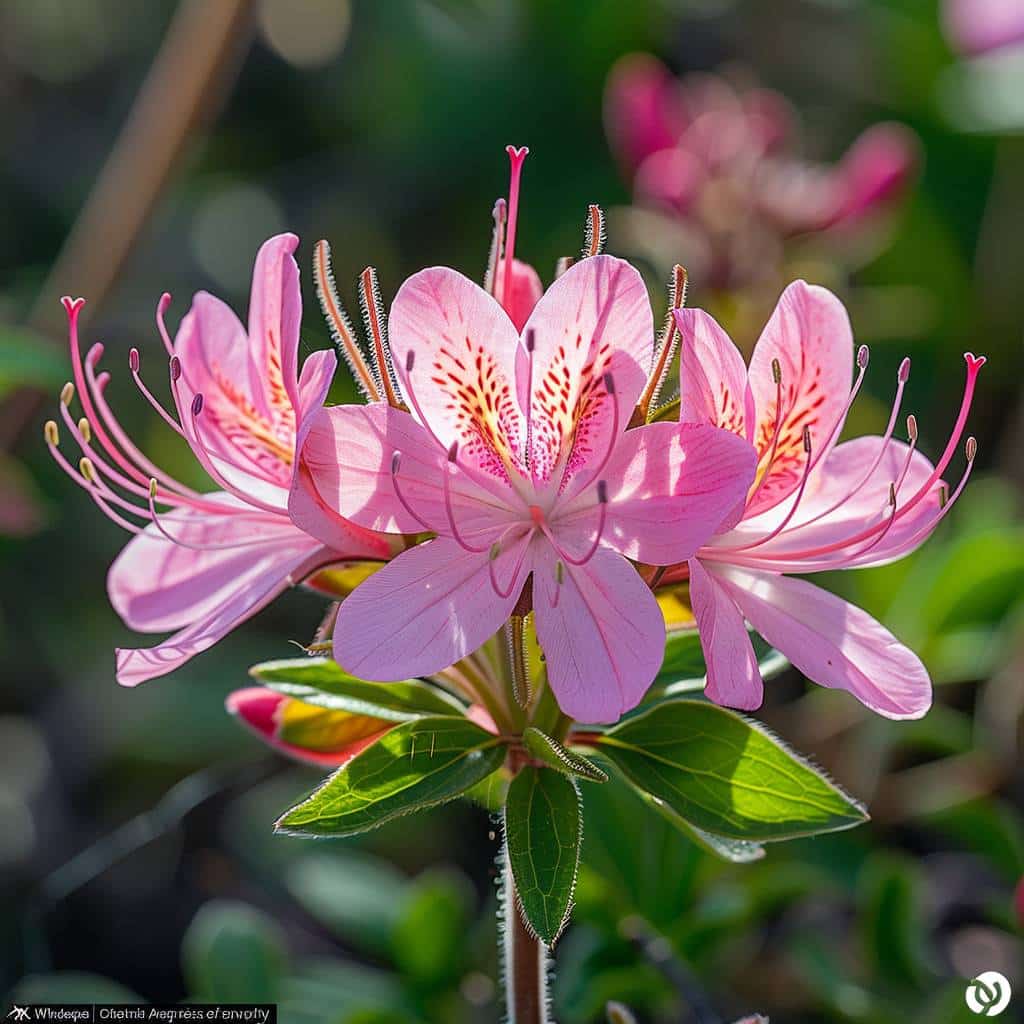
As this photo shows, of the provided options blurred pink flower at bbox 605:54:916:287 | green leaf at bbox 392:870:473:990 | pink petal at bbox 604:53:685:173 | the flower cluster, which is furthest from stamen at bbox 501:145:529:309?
pink petal at bbox 604:53:685:173

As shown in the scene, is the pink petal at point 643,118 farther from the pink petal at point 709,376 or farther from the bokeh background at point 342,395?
the pink petal at point 709,376

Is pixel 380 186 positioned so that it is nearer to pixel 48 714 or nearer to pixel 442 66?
pixel 442 66

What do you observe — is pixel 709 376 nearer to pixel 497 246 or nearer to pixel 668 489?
pixel 668 489

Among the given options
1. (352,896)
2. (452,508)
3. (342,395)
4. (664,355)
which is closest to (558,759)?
(452,508)

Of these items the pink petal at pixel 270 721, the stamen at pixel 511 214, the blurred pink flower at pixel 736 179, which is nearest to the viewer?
the stamen at pixel 511 214

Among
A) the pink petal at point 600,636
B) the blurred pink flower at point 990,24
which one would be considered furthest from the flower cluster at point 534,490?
the blurred pink flower at point 990,24

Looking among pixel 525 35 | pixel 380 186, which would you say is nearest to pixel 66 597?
pixel 380 186
